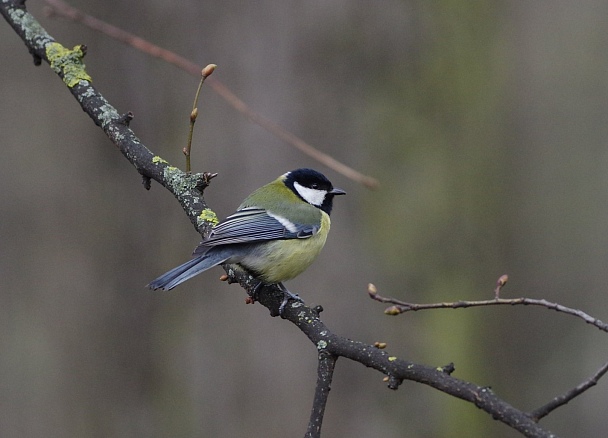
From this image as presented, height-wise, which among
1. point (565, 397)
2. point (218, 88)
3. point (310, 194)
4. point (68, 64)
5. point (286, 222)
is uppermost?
point (310, 194)

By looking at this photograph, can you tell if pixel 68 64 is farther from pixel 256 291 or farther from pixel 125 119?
pixel 256 291

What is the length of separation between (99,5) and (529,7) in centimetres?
323

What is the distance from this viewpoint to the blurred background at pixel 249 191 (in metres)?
4.35

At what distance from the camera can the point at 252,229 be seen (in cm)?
303

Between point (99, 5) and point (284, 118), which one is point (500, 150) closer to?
point (284, 118)

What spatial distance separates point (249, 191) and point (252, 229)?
1.23 metres

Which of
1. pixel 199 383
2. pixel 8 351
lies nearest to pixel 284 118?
pixel 199 383

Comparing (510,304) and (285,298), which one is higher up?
(285,298)

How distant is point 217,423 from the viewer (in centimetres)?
442

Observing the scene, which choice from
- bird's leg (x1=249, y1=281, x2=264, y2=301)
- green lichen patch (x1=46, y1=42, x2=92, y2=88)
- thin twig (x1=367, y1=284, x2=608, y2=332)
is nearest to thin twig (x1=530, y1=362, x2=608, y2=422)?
thin twig (x1=367, y1=284, x2=608, y2=332)

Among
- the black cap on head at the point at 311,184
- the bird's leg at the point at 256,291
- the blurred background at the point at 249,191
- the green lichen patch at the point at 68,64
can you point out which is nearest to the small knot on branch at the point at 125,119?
the green lichen patch at the point at 68,64

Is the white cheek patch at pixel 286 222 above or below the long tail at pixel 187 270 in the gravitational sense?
above

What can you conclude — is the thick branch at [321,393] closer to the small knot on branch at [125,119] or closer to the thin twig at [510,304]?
the thin twig at [510,304]

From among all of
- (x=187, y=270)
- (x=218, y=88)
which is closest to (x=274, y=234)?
(x=187, y=270)
